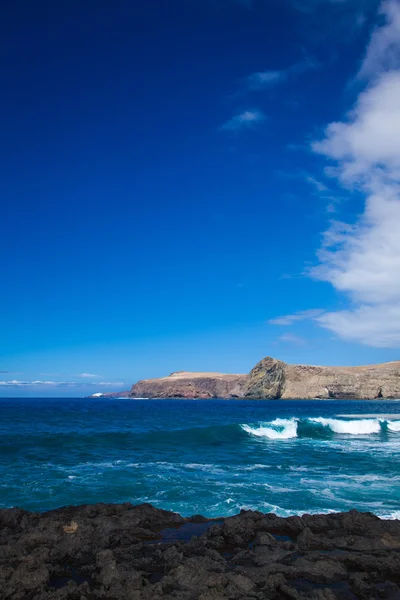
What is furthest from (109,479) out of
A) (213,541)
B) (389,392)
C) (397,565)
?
(389,392)

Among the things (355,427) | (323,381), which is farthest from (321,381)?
(355,427)

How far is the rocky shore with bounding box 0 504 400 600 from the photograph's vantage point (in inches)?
288

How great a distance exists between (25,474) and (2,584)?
15032 mm

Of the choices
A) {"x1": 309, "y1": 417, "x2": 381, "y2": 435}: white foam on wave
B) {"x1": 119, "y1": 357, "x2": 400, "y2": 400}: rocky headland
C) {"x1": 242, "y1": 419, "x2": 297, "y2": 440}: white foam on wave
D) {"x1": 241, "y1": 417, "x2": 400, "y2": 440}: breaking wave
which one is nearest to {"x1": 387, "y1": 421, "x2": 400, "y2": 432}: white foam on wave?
{"x1": 241, "y1": 417, "x2": 400, "y2": 440}: breaking wave

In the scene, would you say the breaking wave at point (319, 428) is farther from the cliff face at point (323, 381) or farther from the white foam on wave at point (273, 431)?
the cliff face at point (323, 381)

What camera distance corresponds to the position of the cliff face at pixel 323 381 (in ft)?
484

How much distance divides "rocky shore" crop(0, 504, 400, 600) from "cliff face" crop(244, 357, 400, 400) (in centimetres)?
14909

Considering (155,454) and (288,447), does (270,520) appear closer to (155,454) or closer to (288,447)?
(155,454)

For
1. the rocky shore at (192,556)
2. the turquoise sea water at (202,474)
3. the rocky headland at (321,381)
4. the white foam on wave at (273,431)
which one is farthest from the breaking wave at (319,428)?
the rocky headland at (321,381)

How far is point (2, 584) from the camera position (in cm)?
741

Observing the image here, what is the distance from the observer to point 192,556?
8898mm

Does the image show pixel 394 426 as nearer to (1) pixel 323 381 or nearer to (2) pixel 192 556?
(2) pixel 192 556

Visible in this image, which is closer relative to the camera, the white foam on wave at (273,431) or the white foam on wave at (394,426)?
the white foam on wave at (273,431)

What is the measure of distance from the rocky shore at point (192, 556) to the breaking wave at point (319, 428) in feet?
105
